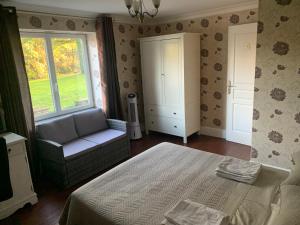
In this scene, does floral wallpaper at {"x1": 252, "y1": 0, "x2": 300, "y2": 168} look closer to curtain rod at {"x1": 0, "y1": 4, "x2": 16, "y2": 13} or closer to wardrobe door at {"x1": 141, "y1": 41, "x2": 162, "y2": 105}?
wardrobe door at {"x1": 141, "y1": 41, "x2": 162, "y2": 105}

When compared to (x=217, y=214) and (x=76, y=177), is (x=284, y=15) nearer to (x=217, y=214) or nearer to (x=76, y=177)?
(x=217, y=214)

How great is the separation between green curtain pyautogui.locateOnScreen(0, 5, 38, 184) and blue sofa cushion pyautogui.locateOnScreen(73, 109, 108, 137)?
2.50 ft

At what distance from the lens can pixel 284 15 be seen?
2471mm

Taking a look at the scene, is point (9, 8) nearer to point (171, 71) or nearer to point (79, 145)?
point (79, 145)

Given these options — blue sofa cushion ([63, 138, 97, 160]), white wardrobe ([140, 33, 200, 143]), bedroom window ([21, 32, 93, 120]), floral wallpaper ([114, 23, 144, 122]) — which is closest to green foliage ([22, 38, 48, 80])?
bedroom window ([21, 32, 93, 120])

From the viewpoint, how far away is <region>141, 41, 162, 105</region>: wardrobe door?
431cm

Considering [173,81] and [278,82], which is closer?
[278,82]

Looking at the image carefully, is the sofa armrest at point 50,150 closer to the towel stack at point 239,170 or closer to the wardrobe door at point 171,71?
the towel stack at point 239,170

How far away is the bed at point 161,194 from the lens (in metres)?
1.58

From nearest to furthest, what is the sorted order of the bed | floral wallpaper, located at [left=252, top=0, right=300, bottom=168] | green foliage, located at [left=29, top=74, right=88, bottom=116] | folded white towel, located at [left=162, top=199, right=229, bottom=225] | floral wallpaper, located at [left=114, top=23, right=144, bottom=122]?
folded white towel, located at [left=162, top=199, right=229, bottom=225]
the bed
floral wallpaper, located at [left=252, top=0, right=300, bottom=168]
green foliage, located at [left=29, top=74, right=88, bottom=116]
floral wallpaper, located at [left=114, top=23, right=144, bottom=122]

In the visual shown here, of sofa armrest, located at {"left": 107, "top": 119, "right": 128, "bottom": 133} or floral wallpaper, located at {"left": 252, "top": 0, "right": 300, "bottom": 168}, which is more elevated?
floral wallpaper, located at {"left": 252, "top": 0, "right": 300, "bottom": 168}

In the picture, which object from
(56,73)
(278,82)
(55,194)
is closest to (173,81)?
(278,82)

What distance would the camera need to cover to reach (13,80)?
9.44 ft

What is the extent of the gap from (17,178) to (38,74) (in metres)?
1.66
